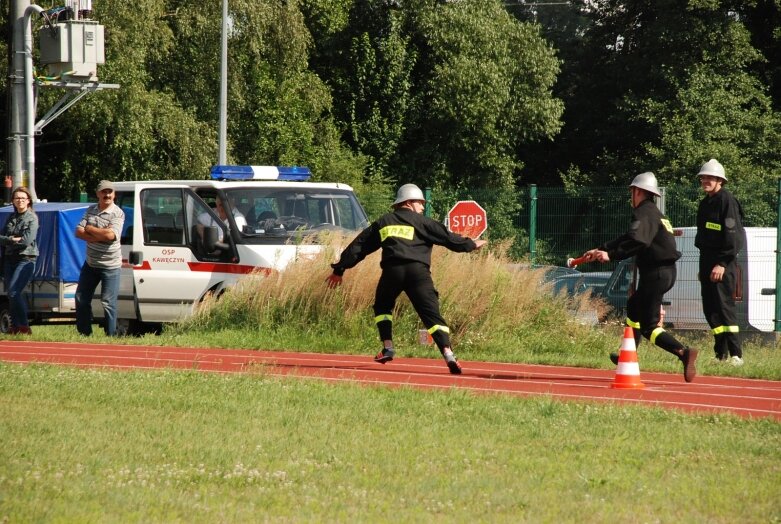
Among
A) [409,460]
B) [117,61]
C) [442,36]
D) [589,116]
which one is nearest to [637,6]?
[589,116]

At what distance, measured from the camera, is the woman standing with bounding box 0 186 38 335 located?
53.5 feet

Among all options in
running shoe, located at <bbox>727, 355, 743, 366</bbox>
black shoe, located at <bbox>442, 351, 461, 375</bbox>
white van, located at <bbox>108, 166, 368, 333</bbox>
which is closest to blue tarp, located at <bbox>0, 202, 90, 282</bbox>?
white van, located at <bbox>108, 166, 368, 333</bbox>

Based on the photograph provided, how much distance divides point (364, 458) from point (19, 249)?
1019 centimetres

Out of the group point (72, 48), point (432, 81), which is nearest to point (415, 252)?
point (72, 48)

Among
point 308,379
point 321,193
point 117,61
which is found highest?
point 117,61

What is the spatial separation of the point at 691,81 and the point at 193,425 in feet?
127

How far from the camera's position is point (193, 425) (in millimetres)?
8516

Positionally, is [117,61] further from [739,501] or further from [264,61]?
[739,501]

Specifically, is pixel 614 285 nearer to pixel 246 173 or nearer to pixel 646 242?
pixel 246 173

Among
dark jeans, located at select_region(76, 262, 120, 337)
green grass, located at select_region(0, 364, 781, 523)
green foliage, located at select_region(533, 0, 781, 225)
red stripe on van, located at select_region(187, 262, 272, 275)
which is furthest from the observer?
green foliage, located at select_region(533, 0, 781, 225)

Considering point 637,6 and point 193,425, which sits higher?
point 637,6

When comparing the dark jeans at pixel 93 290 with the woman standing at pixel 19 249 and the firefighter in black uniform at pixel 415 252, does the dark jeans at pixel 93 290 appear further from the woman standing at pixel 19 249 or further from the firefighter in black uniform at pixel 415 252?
the firefighter in black uniform at pixel 415 252

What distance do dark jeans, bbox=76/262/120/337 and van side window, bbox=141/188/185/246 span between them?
3.80 feet

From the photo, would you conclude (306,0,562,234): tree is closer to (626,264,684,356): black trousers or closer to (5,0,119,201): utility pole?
(5,0,119,201): utility pole
